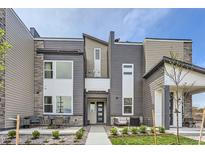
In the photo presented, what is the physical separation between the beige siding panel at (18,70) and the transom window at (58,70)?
3.61 ft

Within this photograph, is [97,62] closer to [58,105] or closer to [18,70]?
[58,105]

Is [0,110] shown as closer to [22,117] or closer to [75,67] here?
[22,117]

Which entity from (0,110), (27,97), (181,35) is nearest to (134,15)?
(181,35)

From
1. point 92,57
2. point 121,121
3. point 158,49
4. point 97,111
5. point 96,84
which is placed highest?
point 158,49

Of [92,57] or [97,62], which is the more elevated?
[92,57]

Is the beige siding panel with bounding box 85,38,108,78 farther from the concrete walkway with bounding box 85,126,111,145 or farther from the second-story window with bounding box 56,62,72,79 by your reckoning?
the concrete walkway with bounding box 85,126,111,145

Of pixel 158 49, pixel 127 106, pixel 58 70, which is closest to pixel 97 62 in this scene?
pixel 58 70

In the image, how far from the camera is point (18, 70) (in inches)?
650

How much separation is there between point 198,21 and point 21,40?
11.6 metres

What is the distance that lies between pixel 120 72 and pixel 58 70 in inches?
181

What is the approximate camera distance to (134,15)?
70.1ft

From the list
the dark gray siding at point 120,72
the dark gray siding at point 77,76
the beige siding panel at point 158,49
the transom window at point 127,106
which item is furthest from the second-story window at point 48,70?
the beige siding panel at point 158,49

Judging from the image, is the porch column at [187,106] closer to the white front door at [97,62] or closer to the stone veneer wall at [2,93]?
the white front door at [97,62]

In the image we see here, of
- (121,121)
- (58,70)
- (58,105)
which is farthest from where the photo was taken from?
Answer: (58,70)
